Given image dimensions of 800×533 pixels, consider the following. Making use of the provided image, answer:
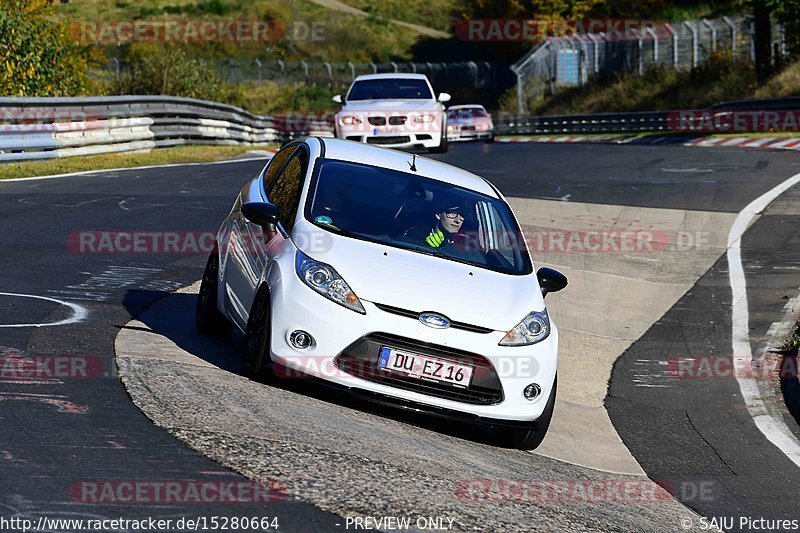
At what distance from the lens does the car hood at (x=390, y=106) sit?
23.4 meters

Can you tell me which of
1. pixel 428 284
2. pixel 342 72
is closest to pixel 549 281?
pixel 428 284

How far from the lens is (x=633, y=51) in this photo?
52.5m

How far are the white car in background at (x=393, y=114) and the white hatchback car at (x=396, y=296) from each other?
1463 centimetres

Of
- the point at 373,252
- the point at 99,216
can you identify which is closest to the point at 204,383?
the point at 373,252

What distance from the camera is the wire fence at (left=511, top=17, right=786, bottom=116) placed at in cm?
4716

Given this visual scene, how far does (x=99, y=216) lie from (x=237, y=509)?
10.0 metres

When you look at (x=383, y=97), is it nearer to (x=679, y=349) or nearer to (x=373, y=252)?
(x=679, y=349)

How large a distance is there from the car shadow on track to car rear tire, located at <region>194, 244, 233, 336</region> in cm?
6

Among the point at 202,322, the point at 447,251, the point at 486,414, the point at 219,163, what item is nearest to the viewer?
the point at 486,414

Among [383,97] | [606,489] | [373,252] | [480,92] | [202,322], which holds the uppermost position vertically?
[480,92]

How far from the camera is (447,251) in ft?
26.6

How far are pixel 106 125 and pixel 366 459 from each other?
18468mm

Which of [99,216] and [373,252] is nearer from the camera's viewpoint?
[373,252]

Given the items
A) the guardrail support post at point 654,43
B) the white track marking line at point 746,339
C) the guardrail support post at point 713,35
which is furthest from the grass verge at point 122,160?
the guardrail support post at point 654,43
